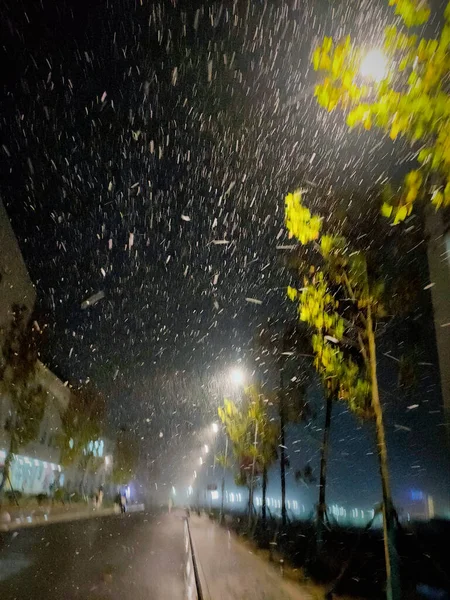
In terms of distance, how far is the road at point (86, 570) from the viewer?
9.30 meters

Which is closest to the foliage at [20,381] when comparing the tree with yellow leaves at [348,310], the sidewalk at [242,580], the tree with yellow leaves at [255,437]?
the tree with yellow leaves at [255,437]

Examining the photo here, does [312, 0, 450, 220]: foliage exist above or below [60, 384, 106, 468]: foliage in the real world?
below

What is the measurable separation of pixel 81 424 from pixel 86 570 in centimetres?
4499

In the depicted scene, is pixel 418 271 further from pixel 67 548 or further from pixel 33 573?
pixel 67 548

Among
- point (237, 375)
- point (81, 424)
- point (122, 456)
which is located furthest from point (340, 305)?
point (122, 456)

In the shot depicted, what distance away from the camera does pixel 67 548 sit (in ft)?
54.1

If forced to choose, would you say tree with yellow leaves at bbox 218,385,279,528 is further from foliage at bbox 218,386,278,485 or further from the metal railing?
the metal railing

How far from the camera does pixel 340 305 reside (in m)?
9.89

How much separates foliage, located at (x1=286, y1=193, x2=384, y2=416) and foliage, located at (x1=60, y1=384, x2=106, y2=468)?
47.9 m

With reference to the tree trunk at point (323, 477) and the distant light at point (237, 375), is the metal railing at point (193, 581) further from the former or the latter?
the distant light at point (237, 375)

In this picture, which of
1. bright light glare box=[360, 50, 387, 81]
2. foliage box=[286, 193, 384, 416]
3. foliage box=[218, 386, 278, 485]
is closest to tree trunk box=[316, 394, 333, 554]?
foliage box=[286, 193, 384, 416]

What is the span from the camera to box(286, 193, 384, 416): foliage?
365 inches

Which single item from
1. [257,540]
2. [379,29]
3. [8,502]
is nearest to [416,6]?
[379,29]

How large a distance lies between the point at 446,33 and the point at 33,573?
445 inches
